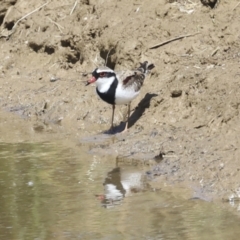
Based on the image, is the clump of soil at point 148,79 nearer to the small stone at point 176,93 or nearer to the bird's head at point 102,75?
the small stone at point 176,93

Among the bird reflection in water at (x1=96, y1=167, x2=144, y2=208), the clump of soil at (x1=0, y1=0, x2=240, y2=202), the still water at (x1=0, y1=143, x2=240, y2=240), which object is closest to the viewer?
the still water at (x1=0, y1=143, x2=240, y2=240)

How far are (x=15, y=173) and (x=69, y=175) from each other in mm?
619

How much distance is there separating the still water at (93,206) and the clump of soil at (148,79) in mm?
428

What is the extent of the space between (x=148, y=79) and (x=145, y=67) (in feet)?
1.28

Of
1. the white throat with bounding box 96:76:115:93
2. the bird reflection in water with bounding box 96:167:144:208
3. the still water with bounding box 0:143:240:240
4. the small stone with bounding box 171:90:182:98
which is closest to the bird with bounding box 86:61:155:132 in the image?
the white throat with bounding box 96:76:115:93

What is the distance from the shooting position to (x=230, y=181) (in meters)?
7.75

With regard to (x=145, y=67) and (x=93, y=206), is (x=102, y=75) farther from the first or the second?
(x=93, y=206)

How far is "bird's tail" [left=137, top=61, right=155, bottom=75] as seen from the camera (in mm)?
10734

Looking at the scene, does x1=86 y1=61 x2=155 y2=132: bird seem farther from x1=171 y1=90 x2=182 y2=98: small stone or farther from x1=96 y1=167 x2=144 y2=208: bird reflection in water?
x1=96 y1=167 x2=144 y2=208: bird reflection in water

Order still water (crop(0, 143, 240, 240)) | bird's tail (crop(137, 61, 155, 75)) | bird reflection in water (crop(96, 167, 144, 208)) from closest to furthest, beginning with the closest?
still water (crop(0, 143, 240, 240))
bird reflection in water (crop(96, 167, 144, 208))
bird's tail (crop(137, 61, 155, 75))

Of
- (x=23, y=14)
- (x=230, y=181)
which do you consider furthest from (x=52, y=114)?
(x=230, y=181)

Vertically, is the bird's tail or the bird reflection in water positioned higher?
the bird's tail

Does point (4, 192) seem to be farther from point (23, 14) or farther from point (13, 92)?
point (23, 14)

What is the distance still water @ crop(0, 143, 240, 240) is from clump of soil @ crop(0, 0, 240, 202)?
428 mm
